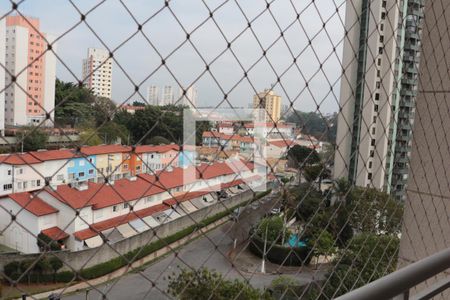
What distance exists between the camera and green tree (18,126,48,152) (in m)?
0.52

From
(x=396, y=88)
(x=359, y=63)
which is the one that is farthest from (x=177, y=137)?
(x=396, y=88)

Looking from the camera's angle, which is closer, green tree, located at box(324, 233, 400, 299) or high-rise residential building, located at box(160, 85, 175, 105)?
high-rise residential building, located at box(160, 85, 175, 105)

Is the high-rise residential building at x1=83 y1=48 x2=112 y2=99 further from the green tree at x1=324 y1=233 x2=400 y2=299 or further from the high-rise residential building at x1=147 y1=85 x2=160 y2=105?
the green tree at x1=324 y1=233 x2=400 y2=299

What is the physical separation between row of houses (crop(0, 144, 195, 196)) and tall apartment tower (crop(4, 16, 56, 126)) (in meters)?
0.05

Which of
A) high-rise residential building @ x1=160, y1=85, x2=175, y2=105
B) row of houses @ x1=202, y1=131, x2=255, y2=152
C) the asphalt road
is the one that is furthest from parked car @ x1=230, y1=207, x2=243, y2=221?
high-rise residential building @ x1=160, y1=85, x2=175, y2=105

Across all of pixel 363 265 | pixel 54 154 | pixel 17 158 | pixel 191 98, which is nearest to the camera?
pixel 17 158

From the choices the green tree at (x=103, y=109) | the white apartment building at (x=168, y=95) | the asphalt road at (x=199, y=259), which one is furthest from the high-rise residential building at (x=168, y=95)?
the asphalt road at (x=199, y=259)

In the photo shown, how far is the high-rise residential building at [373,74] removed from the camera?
0.93m

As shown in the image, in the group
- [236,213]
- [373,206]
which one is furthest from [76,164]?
[373,206]

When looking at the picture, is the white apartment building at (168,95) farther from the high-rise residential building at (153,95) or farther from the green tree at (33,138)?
the green tree at (33,138)

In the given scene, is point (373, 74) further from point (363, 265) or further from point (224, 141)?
point (363, 265)

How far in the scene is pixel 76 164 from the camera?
0.72 meters

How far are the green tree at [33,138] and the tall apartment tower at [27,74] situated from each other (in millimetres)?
13

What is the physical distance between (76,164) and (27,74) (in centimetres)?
19
